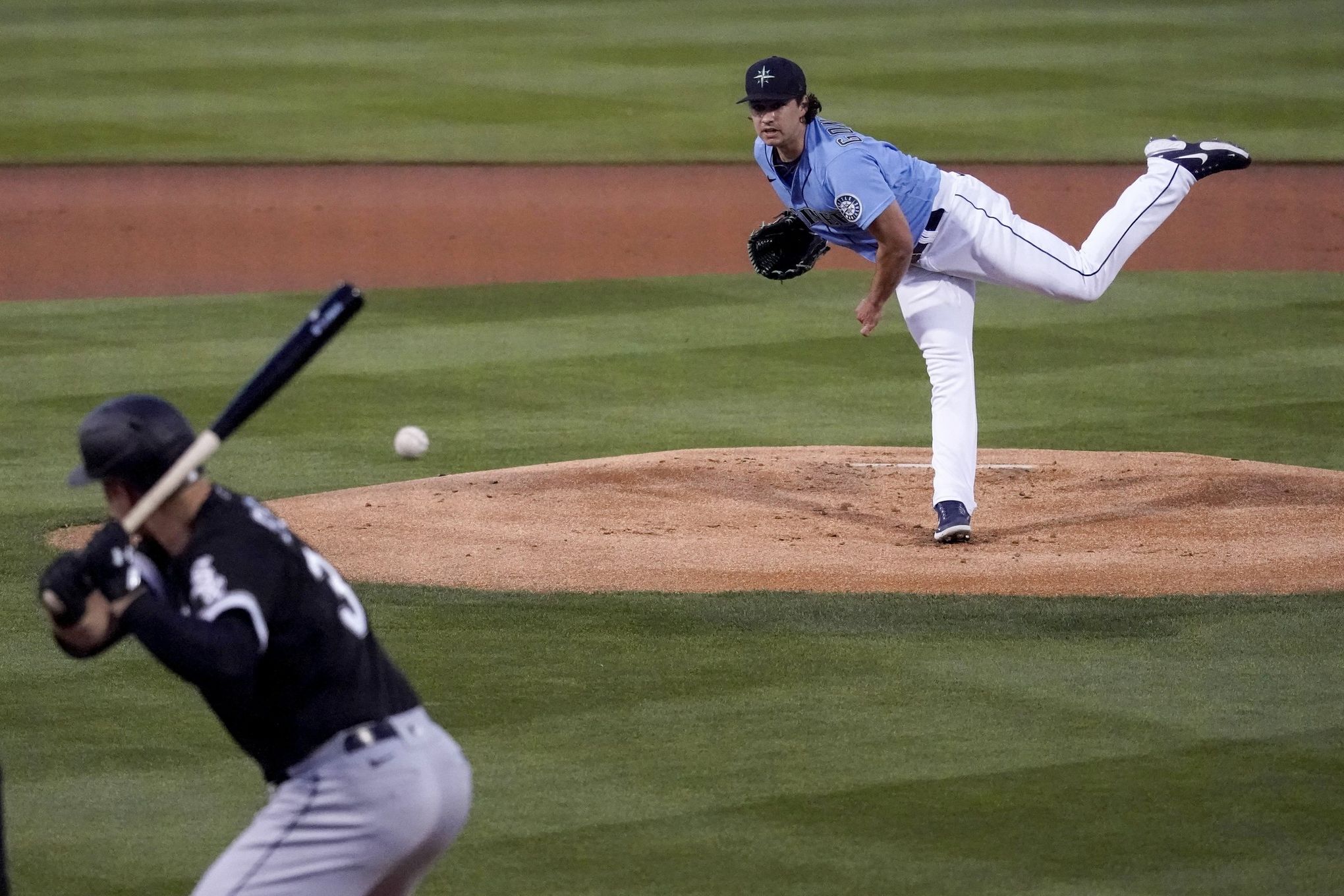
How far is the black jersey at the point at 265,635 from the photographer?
12.1 ft

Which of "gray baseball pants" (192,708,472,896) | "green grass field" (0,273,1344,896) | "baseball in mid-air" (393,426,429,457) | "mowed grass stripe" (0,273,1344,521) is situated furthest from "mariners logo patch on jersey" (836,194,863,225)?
"gray baseball pants" (192,708,472,896)

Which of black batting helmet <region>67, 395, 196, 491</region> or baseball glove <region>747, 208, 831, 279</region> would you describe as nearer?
black batting helmet <region>67, 395, 196, 491</region>

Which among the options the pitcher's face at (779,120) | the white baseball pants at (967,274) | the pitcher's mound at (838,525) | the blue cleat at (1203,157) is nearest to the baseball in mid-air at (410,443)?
the pitcher's mound at (838,525)

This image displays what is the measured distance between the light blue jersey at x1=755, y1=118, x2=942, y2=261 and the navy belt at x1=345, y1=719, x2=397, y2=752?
424 cm

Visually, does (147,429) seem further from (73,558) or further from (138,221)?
(138,221)

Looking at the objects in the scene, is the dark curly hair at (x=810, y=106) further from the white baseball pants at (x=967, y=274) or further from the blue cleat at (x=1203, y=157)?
the blue cleat at (x=1203, y=157)

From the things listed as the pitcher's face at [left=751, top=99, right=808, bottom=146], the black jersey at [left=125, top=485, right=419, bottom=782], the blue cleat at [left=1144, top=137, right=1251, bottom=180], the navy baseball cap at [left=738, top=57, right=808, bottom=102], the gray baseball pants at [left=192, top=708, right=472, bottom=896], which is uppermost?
the navy baseball cap at [left=738, top=57, right=808, bottom=102]

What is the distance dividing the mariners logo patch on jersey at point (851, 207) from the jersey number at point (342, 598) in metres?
4.12

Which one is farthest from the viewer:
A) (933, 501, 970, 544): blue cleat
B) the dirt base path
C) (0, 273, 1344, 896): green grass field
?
the dirt base path

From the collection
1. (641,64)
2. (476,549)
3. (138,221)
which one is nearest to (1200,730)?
(476,549)

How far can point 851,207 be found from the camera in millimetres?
7699

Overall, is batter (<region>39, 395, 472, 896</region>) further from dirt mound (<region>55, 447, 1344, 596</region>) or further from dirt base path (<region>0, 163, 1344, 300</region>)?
dirt base path (<region>0, 163, 1344, 300</region>)

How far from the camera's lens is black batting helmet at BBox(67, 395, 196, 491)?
3871 mm

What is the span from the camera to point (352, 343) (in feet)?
42.2
